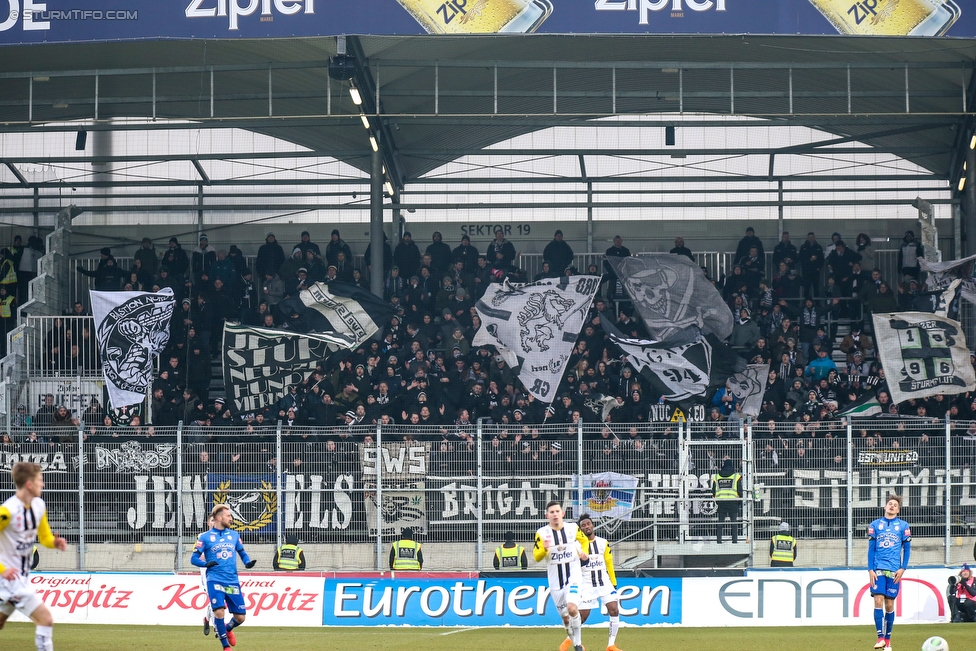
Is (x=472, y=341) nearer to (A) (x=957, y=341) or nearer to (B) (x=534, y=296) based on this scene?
(B) (x=534, y=296)

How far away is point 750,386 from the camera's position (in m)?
26.4

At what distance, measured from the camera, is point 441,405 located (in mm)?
24797

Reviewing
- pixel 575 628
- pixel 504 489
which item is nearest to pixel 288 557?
pixel 504 489

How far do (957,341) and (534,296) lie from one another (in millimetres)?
9071

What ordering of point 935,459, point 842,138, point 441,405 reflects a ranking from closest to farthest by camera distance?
point 935,459
point 441,405
point 842,138

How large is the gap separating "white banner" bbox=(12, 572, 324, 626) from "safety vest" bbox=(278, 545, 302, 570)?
87 centimetres

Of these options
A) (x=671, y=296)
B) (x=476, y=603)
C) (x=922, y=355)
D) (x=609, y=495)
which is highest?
(x=671, y=296)

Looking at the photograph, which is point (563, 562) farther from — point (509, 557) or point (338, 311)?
point (338, 311)

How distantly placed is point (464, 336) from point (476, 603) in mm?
8397

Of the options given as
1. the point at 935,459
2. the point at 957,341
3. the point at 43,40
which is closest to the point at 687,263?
the point at 957,341

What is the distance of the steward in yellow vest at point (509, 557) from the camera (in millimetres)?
22047

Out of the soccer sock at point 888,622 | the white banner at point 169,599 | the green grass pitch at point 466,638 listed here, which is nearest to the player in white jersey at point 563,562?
the green grass pitch at point 466,638

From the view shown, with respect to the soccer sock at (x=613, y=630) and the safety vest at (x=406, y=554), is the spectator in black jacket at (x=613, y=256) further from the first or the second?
the soccer sock at (x=613, y=630)

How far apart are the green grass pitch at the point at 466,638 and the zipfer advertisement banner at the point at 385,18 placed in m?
11.3
